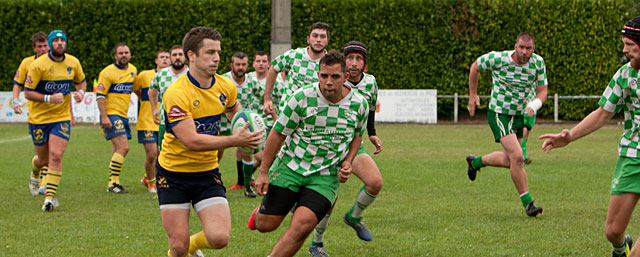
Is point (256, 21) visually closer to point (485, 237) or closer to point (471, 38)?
point (471, 38)

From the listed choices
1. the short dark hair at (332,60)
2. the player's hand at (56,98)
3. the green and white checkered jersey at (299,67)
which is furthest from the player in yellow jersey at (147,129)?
the short dark hair at (332,60)

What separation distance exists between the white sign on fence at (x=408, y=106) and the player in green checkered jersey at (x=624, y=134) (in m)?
20.2

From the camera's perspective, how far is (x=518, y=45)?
919 centimetres

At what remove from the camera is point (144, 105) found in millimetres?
11594

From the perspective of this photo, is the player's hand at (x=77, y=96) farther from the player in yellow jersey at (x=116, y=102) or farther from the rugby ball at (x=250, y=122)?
the rugby ball at (x=250, y=122)

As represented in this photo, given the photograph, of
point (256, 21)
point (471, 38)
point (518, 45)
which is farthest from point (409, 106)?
point (518, 45)

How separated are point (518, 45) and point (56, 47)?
578 centimetres

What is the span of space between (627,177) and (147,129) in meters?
7.58

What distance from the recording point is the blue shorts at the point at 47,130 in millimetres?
9922

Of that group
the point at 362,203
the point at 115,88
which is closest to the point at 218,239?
the point at 362,203

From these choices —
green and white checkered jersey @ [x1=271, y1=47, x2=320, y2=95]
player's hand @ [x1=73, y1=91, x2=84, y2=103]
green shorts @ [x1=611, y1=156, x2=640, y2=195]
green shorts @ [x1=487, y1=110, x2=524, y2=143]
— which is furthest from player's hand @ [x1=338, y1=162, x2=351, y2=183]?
player's hand @ [x1=73, y1=91, x2=84, y2=103]

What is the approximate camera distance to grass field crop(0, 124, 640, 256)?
7113 mm

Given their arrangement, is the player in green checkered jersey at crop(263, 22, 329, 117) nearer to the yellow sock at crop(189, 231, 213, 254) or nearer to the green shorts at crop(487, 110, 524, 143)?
the green shorts at crop(487, 110, 524, 143)

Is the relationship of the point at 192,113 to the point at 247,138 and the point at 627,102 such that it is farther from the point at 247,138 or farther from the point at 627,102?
the point at 627,102
